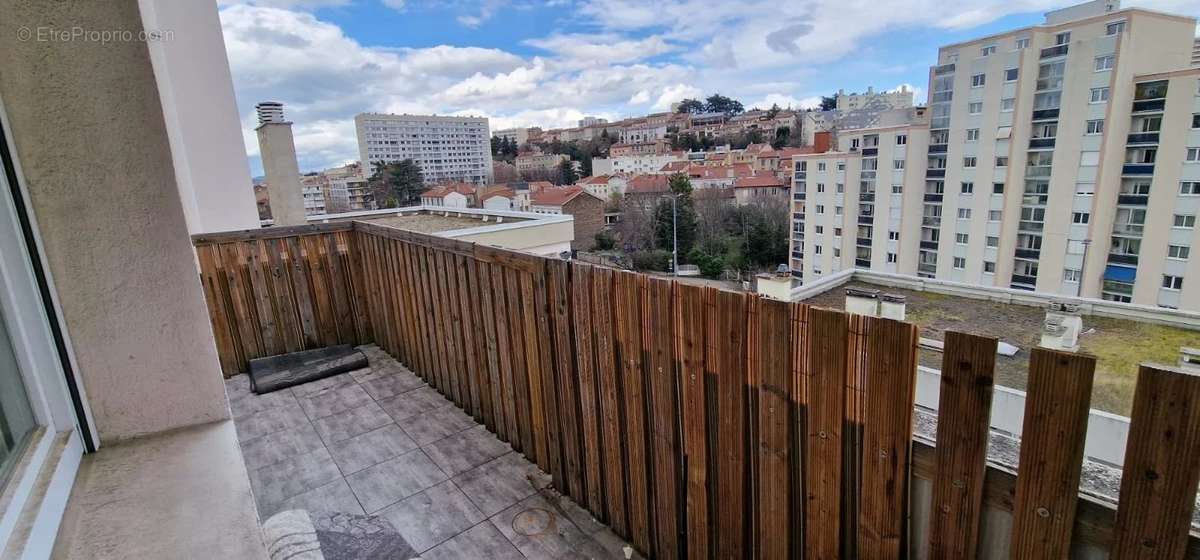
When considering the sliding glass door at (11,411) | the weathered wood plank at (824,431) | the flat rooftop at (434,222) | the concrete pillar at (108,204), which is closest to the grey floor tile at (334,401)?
the concrete pillar at (108,204)

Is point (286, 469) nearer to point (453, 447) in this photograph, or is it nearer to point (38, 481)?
point (453, 447)

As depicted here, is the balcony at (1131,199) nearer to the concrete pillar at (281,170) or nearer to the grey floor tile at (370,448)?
the grey floor tile at (370,448)

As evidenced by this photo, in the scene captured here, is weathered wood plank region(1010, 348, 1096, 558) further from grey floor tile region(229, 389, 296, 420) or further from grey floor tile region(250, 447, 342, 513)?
grey floor tile region(229, 389, 296, 420)

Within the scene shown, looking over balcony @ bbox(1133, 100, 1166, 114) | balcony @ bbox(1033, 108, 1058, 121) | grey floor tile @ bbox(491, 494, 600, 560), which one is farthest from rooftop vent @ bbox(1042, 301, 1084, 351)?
balcony @ bbox(1033, 108, 1058, 121)

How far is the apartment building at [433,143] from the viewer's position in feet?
96.1

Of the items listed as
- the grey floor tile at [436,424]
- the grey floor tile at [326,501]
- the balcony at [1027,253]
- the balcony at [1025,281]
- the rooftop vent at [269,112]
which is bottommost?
the balcony at [1025,281]

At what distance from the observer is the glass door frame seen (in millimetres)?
991

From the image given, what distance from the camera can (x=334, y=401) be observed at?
12.2 feet

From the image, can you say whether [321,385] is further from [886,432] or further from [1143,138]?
[1143,138]

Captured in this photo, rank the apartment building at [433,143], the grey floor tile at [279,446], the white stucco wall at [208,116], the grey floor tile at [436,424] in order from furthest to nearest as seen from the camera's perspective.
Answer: the apartment building at [433,143] → the white stucco wall at [208,116] → the grey floor tile at [436,424] → the grey floor tile at [279,446]

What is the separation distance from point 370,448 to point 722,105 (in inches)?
2532

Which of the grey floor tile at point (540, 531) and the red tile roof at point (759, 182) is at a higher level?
the red tile roof at point (759, 182)

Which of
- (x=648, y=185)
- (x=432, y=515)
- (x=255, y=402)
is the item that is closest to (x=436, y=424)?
(x=432, y=515)

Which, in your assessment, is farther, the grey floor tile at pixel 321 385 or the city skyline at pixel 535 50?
the city skyline at pixel 535 50
